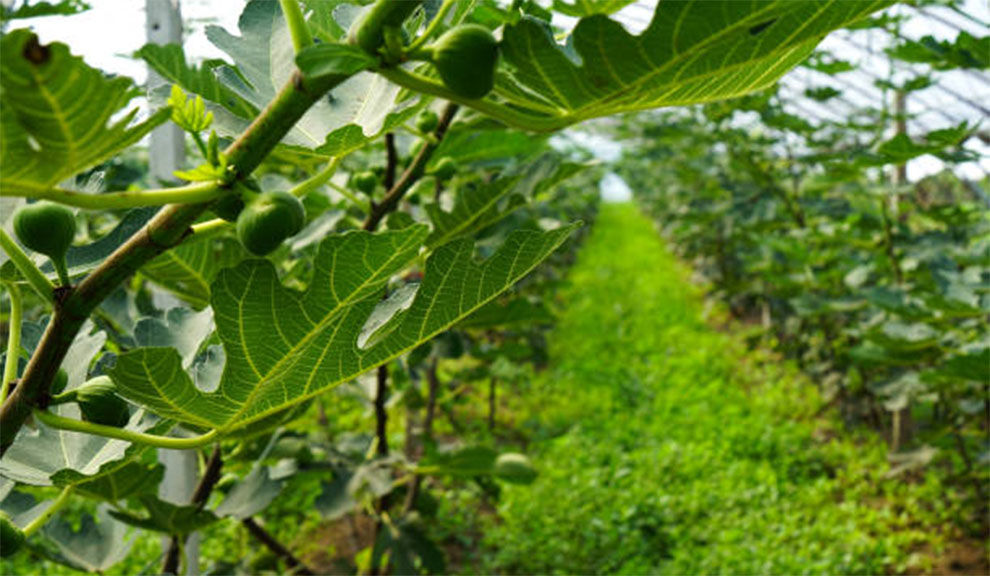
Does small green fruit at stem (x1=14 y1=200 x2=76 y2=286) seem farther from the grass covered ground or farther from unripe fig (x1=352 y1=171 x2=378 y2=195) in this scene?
the grass covered ground

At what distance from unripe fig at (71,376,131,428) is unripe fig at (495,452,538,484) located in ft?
3.71

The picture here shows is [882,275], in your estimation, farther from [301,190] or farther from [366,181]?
[301,190]

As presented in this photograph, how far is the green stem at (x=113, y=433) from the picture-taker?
19.2 inches

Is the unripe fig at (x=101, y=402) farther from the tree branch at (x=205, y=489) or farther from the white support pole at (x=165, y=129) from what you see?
the white support pole at (x=165, y=129)

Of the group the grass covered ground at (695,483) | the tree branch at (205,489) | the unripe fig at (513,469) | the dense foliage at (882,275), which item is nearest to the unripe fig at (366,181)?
the tree branch at (205,489)

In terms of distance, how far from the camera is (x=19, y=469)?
0.63 metres

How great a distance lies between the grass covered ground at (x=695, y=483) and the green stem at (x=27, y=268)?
2.88m

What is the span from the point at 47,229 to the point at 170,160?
1258mm

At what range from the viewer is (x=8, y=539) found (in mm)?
599

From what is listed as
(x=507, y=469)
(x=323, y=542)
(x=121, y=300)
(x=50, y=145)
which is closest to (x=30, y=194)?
(x=50, y=145)

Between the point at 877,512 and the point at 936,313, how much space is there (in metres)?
1.33

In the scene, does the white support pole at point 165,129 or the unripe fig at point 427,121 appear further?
the white support pole at point 165,129

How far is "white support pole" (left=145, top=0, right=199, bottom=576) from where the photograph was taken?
1566 millimetres

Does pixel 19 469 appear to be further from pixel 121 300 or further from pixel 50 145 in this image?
pixel 121 300
